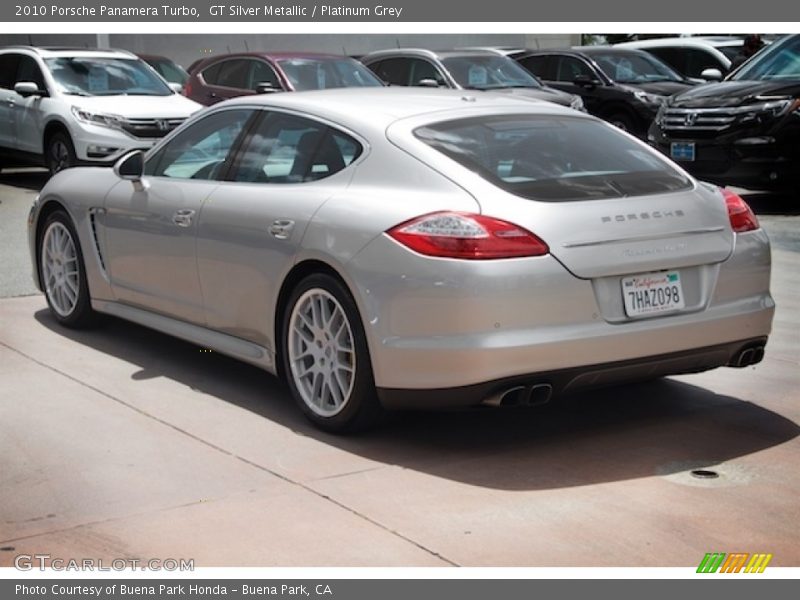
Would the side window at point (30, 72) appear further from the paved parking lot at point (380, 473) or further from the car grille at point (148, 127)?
the paved parking lot at point (380, 473)

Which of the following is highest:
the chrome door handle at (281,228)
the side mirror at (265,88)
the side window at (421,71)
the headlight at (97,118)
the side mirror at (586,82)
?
the side window at (421,71)

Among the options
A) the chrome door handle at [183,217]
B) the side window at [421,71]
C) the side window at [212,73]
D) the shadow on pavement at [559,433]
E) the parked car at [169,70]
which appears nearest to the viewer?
the shadow on pavement at [559,433]

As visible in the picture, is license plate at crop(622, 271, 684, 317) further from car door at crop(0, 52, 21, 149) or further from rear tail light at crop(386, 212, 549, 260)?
car door at crop(0, 52, 21, 149)

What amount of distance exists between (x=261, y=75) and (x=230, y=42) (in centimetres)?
1275

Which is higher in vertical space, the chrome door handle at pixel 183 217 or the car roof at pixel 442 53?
the car roof at pixel 442 53

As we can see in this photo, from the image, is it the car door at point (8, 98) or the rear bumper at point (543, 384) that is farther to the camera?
the car door at point (8, 98)

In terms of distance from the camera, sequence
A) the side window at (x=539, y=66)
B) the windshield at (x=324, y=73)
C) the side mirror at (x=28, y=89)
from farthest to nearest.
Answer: the side window at (x=539, y=66)
the windshield at (x=324, y=73)
the side mirror at (x=28, y=89)

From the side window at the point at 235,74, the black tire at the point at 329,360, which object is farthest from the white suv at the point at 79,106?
the black tire at the point at 329,360

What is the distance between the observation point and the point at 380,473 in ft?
18.6

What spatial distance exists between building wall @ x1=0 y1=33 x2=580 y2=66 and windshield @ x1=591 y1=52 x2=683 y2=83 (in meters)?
8.91

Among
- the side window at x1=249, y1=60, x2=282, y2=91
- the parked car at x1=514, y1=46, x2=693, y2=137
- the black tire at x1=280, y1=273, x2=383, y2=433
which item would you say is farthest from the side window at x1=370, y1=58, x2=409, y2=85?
the black tire at x1=280, y1=273, x2=383, y2=433

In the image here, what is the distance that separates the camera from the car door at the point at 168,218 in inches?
279

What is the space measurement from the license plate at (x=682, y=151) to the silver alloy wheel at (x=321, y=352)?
29.1 feet

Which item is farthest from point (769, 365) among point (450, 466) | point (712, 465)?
point (450, 466)
